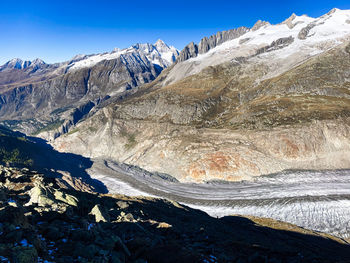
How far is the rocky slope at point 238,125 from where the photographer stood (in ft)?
313

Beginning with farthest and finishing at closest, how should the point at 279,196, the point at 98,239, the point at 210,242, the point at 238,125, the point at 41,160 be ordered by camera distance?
the point at 41,160
the point at 238,125
the point at 279,196
the point at 210,242
the point at 98,239

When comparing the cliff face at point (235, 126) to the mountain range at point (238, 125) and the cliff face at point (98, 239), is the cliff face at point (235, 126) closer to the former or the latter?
the mountain range at point (238, 125)

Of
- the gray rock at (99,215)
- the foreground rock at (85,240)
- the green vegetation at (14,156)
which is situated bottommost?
the green vegetation at (14,156)

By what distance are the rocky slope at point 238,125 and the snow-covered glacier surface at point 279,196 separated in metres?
6.72

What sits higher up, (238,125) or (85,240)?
(238,125)

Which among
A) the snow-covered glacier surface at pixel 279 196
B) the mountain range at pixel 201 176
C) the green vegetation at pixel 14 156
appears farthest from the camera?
the green vegetation at pixel 14 156

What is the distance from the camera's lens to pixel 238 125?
11775 cm

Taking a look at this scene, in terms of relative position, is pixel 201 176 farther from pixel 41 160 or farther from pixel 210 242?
pixel 41 160

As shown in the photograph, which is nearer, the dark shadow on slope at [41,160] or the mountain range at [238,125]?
the mountain range at [238,125]

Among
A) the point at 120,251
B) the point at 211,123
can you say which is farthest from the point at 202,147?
the point at 120,251

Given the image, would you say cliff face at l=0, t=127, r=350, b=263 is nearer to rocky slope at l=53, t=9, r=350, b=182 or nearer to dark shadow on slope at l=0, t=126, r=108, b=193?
rocky slope at l=53, t=9, r=350, b=182

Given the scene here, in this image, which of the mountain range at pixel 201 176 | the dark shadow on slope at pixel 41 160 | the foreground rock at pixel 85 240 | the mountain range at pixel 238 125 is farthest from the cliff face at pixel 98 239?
the dark shadow on slope at pixel 41 160

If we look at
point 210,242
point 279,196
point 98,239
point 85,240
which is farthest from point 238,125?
point 85,240

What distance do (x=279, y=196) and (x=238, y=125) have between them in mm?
Answer: 49772
